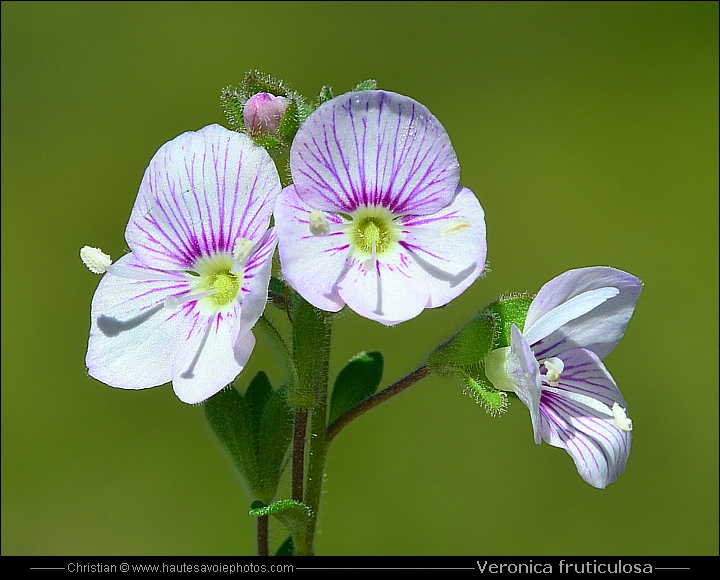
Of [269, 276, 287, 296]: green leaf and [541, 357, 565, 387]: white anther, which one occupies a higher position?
[269, 276, 287, 296]: green leaf

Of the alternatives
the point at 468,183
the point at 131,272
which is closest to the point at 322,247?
the point at 131,272

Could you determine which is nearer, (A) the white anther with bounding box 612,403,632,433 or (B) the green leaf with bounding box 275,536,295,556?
(A) the white anther with bounding box 612,403,632,433

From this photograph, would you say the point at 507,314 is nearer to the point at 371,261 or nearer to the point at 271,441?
the point at 371,261

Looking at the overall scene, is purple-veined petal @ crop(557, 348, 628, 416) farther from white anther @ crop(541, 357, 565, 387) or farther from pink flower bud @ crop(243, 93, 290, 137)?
pink flower bud @ crop(243, 93, 290, 137)

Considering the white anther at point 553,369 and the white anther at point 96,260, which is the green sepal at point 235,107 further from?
the white anther at point 553,369

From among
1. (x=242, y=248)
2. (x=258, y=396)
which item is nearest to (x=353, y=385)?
(x=258, y=396)

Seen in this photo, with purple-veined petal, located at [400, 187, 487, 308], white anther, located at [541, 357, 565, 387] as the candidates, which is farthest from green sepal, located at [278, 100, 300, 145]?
white anther, located at [541, 357, 565, 387]

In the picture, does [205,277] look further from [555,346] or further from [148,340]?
[555,346]
